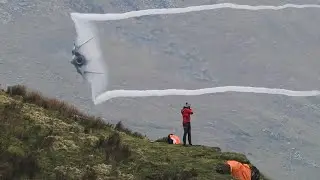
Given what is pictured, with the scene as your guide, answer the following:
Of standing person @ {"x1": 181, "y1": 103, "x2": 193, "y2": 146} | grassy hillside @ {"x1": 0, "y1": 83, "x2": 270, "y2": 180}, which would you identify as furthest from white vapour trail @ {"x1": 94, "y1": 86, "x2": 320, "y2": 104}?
grassy hillside @ {"x1": 0, "y1": 83, "x2": 270, "y2": 180}

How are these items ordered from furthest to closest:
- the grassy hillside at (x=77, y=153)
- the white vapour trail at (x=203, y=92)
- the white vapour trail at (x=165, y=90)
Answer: the white vapour trail at (x=203, y=92) < the white vapour trail at (x=165, y=90) < the grassy hillside at (x=77, y=153)

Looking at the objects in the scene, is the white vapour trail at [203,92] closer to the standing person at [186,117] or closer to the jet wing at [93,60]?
the jet wing at [93,60]

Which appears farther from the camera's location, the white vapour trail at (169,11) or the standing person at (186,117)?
the white vapour trail at (169,11)

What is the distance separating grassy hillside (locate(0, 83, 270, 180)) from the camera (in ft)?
34.5

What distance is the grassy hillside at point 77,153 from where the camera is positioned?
10508 mm

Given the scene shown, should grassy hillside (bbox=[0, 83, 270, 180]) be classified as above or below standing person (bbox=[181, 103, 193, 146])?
below

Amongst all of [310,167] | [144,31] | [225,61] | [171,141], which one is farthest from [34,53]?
[171,141]

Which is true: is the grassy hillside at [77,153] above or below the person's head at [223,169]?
above

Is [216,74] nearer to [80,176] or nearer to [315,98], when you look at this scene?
[315,98]

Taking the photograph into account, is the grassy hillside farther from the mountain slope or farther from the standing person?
the mountain slope

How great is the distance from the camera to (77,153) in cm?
1162

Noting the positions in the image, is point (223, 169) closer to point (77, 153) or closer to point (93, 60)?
point (77, 153)

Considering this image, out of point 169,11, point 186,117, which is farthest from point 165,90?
point 186,117

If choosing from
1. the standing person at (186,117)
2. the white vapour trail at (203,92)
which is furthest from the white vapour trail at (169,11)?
the standing person at (186,117)
